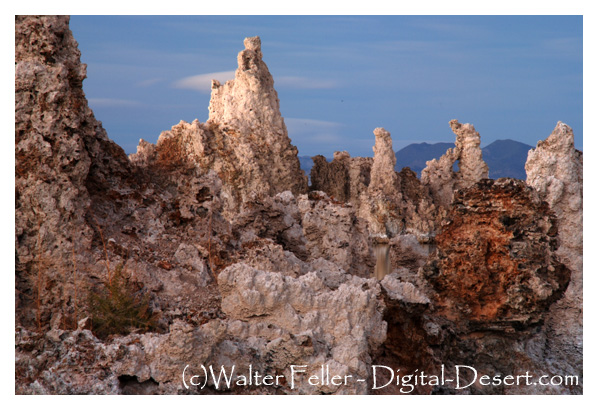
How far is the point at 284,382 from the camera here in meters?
6.66

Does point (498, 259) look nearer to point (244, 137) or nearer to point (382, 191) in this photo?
point (244, 137)

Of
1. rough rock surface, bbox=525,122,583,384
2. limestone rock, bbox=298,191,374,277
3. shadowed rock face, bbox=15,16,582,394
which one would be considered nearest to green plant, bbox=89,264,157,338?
shadowed rock face, bbox=15,16,582,394

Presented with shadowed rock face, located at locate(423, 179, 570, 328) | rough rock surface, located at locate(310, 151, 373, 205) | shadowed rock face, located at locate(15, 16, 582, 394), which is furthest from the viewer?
rough rock surface, located at locate(310, 151, 373, 205)

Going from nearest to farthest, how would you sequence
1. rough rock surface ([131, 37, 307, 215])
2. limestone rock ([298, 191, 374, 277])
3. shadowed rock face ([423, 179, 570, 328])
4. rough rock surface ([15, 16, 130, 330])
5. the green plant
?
the green plant, rough rock surface ([15, 16, 130, 330]), shadowed rock face ([423, 179, 570, 328]), limestone rock ([298, 191, 374, 277]), rough rock surface ([131, 37, 307, 215])

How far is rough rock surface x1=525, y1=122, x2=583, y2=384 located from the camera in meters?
9.88

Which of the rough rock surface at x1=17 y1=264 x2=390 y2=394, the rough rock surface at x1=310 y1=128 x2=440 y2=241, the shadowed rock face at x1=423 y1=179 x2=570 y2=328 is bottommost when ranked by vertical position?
the rough rock surface at x1=17 y1=264 x2=390 y2=394

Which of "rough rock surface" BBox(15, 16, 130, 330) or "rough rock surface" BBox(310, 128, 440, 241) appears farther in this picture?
"rough rock surface" BBox(310, 128, 440, 241)

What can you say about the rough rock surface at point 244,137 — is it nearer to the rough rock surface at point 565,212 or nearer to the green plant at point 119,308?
the rough rock surface at point 565,212

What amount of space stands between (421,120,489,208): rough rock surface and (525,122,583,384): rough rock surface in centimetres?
1636

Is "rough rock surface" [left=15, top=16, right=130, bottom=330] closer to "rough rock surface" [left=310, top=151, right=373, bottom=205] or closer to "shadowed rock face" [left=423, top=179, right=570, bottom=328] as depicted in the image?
"shadowed rock face" [left=423, top=179, right=570, bottom=328]

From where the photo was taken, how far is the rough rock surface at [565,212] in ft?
32.4

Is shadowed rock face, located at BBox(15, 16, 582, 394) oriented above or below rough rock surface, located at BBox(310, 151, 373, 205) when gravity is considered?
below

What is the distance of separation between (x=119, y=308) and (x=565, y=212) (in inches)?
263

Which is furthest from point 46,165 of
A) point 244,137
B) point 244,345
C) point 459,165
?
point 459,165
